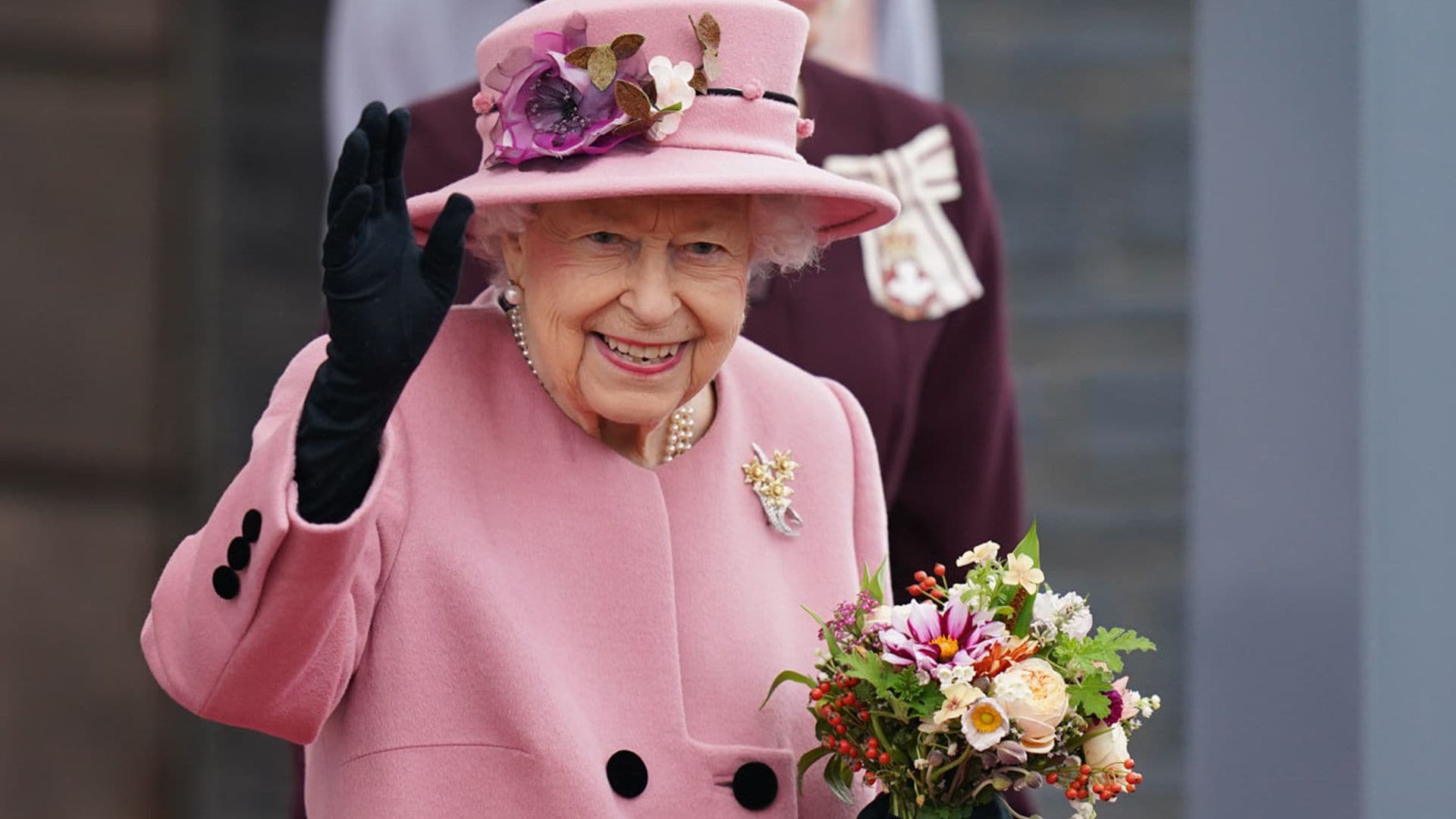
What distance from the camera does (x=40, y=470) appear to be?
5.27 meters

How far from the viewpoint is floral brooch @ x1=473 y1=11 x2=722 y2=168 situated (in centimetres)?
279

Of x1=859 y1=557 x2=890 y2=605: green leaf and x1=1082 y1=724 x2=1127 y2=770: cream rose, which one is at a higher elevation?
x1=859 y1=557 x2=890 y2=605: green leaf

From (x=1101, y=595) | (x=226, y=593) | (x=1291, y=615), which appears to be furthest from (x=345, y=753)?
(x=1101, y=595)

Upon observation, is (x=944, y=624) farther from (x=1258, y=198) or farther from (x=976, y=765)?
(x=1258, y=198)

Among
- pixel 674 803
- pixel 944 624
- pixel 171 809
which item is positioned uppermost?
pixel 944 624

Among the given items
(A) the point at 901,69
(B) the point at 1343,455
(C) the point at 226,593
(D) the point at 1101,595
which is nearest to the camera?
(C) the point at 226,593

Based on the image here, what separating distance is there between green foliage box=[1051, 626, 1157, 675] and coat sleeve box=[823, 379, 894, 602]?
0.45m

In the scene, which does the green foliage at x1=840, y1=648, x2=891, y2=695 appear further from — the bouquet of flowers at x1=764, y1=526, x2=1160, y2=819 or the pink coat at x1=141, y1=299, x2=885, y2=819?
the pink coat at x1=141, y1=299, x2=885, y2=819

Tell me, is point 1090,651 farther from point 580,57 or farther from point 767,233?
point 580,57

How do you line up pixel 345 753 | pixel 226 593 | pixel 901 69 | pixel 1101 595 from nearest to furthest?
1. pixel 226 593
2. pixel 345 753
3. pixel 901 69
4. pixel 1101 595

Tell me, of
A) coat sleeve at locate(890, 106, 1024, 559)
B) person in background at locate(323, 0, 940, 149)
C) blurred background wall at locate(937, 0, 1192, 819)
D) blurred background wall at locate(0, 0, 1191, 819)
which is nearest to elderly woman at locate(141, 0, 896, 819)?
coat sleeve at locate(890, 106, 1024, 559)

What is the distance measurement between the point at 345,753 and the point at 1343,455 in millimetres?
1544

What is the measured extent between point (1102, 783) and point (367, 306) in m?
1.00

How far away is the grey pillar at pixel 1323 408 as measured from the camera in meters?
3.38
